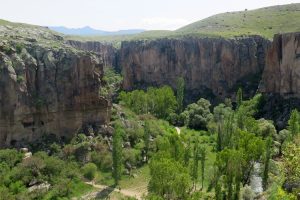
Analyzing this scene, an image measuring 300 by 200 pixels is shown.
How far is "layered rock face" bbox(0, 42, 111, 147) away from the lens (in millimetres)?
83125

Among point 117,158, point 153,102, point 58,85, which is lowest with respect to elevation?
point 153,102

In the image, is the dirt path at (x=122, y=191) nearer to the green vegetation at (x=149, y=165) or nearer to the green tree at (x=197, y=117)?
the green vegetation at (x=149, y=165)

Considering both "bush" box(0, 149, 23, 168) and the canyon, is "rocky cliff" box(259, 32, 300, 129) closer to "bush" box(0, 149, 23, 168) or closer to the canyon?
the canyon

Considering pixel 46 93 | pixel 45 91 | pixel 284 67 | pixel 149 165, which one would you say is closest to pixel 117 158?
pixel 149 165

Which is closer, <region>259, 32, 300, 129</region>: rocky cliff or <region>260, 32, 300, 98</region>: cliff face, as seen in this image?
<region>259, 32, 300, 129</region>: rocky cliff

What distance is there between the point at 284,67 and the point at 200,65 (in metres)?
47.0

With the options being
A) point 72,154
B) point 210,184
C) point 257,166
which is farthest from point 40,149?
point 257,166

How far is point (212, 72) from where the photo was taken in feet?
530

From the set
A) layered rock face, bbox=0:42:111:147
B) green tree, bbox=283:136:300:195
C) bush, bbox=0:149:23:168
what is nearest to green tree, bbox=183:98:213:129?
layered rock face, bbox=0:42:111:147

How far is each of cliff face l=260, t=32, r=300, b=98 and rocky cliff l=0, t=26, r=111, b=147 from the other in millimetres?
51509

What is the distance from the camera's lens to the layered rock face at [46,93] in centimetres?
8312

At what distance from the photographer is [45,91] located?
3435 inches

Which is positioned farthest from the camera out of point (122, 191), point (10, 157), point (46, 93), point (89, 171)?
point (46, 93)

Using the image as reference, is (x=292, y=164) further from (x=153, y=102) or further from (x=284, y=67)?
(x=153, y=102)
